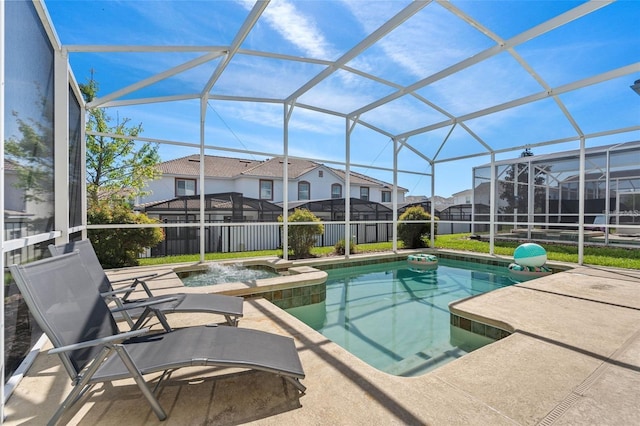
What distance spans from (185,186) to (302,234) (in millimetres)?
7692

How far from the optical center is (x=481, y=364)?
2629mm

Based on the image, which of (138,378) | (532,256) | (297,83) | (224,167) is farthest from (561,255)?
(224,167)

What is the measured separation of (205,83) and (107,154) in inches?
203

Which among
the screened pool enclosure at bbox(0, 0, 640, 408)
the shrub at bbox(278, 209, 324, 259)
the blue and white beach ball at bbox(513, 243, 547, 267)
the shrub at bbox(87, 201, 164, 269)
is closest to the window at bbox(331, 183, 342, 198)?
the screened pool enclosure at bbox(0, 0, 640, 408)

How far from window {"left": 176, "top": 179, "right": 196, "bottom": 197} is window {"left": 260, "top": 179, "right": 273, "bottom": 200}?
10.0 feet

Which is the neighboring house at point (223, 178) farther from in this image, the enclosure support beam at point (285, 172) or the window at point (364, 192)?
the window at point (364, 192)

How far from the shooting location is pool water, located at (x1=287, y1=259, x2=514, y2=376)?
3.85m

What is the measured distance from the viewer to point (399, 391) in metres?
2.19

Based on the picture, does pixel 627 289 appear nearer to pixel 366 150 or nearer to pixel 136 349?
pixel 366 150

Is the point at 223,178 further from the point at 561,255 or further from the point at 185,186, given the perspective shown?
the point at 561,255

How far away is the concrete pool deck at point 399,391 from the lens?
1925 millimetres

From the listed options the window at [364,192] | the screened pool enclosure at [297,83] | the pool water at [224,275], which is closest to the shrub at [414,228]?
the screened pool enclosure at [297,83]

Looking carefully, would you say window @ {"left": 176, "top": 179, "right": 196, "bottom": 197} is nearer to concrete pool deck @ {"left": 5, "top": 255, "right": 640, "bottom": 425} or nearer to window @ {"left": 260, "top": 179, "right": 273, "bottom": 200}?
window @ {"left": 260, "top": 179, "right": 273, "bottom": 200}

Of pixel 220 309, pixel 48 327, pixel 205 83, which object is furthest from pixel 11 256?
pixel 205 83
